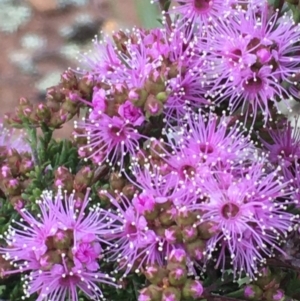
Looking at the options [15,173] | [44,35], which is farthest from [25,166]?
[44,35]

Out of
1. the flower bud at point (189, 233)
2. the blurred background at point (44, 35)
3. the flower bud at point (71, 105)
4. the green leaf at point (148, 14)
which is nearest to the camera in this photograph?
the flower bud at point (189, 233)

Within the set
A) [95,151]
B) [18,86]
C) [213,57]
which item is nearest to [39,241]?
[95,151]

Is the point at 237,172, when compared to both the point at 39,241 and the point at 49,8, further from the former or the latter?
the point at 49,8

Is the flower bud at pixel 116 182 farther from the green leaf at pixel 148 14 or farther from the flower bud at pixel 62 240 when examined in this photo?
the green leaf at pixel 148 14

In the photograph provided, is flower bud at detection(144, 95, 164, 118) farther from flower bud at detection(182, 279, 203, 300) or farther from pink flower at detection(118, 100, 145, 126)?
flower bud at detection(182, 279, 203, 300)

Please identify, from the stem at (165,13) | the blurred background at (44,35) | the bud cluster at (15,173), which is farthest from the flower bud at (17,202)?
the blurred background at (44,35)

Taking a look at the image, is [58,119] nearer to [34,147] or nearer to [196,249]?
[34,147]
